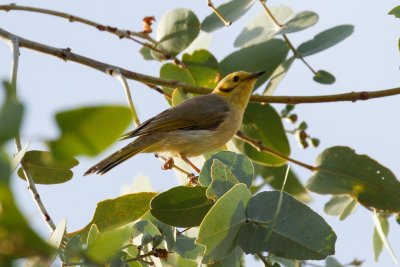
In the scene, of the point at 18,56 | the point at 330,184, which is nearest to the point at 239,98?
the point at 330,184

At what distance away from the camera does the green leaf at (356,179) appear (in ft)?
10.5

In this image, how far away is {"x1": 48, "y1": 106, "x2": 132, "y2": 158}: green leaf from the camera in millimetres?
720

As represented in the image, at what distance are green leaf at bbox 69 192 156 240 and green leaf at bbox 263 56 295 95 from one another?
1.48 m

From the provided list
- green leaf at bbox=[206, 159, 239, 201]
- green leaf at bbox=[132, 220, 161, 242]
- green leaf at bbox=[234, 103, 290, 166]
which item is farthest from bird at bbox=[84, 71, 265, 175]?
green leaf at bbox=[206, 159, 239, 201]

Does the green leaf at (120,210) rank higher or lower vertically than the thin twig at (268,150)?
higher

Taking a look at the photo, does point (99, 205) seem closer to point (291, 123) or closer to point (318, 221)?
point (318, 221)

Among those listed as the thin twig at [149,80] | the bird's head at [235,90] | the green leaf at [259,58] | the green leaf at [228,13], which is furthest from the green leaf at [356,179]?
the bird's head at [235,90]

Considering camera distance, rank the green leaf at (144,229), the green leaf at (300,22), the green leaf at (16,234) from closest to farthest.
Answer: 1. the green leaf at (16,234)
2. the green leaf at (144,229)
3. the green leaf at (300,22)

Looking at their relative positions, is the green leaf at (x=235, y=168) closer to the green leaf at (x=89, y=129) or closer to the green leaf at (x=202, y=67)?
the green leaf at (x=89, y=129)

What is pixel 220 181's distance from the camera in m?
2.05

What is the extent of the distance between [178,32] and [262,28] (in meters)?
→ 0.45

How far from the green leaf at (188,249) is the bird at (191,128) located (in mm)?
1499

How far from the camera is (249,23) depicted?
401 centimetres

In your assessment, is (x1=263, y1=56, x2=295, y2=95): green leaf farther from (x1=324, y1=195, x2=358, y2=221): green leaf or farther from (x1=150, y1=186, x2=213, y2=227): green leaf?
(x1=150, y1=186, x2=213, y2=227): green leaf
